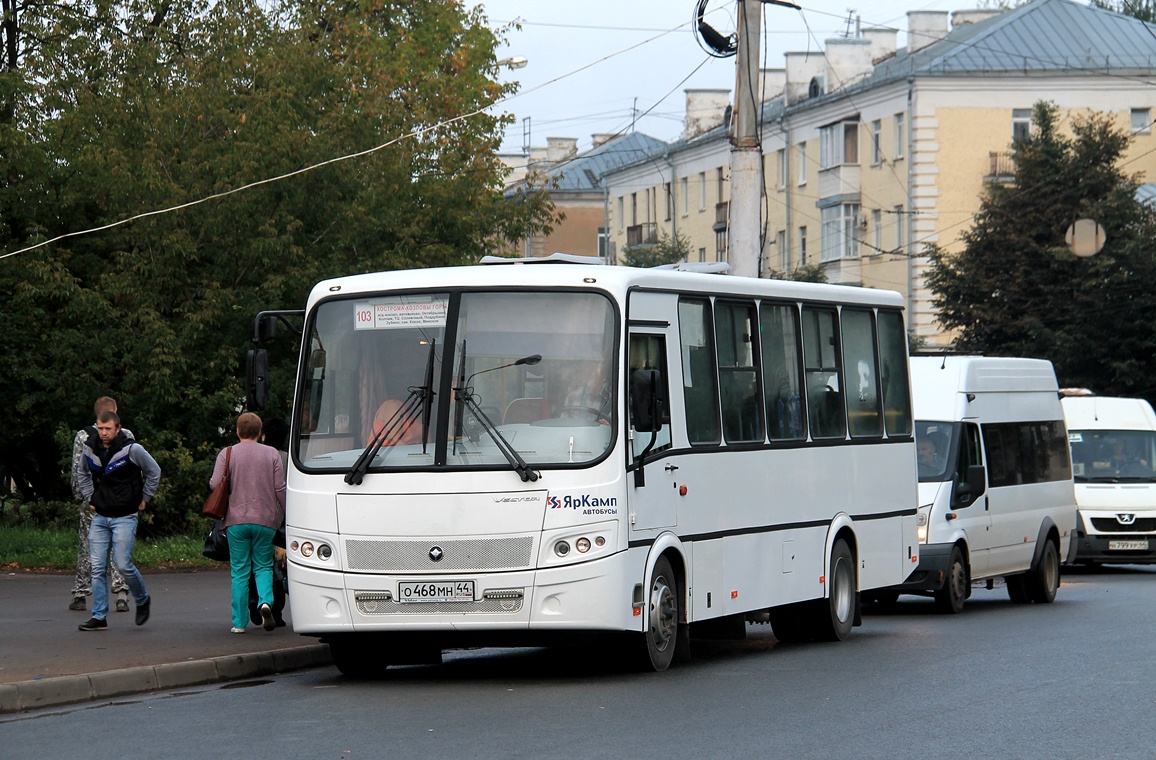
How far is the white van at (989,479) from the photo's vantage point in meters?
19.7

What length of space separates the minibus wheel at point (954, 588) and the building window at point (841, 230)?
153 feet

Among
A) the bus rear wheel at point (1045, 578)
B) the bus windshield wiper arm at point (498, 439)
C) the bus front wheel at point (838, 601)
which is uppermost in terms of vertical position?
the bus windshield wiper arm at point (498, 439)

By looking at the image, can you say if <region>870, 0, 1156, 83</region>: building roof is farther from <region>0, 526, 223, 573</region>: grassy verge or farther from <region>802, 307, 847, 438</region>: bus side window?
<region>802, 307, 847, 438</region>: bus side window

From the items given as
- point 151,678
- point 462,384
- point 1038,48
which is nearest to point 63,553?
point 151,678

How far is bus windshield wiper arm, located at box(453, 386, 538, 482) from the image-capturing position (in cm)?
1200

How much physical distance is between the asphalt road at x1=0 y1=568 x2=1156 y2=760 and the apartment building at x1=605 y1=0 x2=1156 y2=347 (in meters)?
43.8

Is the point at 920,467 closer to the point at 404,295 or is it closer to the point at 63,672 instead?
the point at 404,295

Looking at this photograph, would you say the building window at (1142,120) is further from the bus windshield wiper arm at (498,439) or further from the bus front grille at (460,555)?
the bus front grille at (460,555)

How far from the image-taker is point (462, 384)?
12.3m

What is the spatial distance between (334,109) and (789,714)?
19543 millimetres

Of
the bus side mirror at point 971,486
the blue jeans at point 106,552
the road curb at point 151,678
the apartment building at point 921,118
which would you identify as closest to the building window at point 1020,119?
the apartment building at point 921,118

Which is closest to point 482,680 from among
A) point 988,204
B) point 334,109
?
point 334,109

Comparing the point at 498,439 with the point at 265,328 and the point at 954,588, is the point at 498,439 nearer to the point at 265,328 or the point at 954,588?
the point at 265,328

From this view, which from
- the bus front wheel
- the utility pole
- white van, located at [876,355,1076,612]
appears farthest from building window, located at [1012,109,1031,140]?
the bus front wheel
